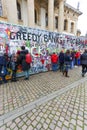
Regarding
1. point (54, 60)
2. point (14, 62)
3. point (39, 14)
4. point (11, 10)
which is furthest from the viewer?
point (39, 14)

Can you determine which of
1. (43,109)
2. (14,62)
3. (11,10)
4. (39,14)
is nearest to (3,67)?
(14,62)

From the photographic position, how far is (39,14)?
20.2 m

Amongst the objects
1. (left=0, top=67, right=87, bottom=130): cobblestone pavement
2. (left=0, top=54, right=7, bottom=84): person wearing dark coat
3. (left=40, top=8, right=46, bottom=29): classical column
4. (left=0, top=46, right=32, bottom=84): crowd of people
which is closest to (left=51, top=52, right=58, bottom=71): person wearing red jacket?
(left=0, top=46, right=32, bottom=84): crowd of people

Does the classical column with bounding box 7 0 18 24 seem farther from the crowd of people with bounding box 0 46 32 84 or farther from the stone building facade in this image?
the crowd of people with bounding box 0 46 32 84

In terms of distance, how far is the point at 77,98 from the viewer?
386cm

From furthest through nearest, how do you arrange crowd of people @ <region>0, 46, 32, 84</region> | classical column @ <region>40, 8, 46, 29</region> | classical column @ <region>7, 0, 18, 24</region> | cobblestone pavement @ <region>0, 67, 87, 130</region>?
classical column @ <region>40, 8, 46, 29</region>
classical column @ <region>7, 0, 18, 24</region>
crowd of people @ <region>0, 46, 32, 84</region>
cobblestone pavement @ <region>0, 67, 87, 130</region>

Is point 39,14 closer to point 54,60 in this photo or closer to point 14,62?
point 54,60

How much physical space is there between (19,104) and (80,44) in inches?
397

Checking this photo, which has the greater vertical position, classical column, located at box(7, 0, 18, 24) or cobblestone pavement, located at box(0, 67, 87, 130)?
classical column, located at box(7, 0, 18, 24)

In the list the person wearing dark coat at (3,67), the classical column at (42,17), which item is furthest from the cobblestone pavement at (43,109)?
the classical column at (42,17)

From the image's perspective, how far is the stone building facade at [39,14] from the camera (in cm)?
1177

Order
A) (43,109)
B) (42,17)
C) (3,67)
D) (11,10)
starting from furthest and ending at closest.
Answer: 1. (42,17)
2. (11,10)
3. (3,67)
4. (43,109)

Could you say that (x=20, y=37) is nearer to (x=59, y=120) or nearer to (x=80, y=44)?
(x=59, y=120)

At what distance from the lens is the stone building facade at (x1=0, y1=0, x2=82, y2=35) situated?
1177cm
